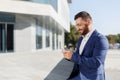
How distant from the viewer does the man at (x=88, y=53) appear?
2.60 metres

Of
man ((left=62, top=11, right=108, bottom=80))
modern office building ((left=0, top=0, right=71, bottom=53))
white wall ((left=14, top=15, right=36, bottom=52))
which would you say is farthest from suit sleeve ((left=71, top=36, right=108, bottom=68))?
white wall ((left=14, top=15, right=36, bottom=52))

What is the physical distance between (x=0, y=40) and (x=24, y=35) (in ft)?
8.40

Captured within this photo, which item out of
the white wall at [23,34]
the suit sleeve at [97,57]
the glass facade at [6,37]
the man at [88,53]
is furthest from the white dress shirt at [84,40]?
the white wall at [23,34]

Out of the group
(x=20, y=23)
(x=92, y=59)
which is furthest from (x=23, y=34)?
(x=92, y=59)

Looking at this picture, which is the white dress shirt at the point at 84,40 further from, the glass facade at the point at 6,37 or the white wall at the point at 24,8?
the glass facade at the point at 6,37

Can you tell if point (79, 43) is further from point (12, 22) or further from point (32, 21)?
point (32, 21)

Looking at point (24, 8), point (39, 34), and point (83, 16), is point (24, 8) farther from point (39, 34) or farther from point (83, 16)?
point (83, 16)

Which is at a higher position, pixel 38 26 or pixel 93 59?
pixel 38 26

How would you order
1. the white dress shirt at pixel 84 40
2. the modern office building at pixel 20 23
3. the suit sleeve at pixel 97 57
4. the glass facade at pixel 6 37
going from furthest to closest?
the glass facade at pixel 6 37 < the modern office building at pixel 20 23 < the white dress shirt at pixel 84 40 < the suit sleeve at pixel 97 57

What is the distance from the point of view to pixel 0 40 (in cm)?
2416

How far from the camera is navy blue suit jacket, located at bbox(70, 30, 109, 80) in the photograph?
8.52 feet

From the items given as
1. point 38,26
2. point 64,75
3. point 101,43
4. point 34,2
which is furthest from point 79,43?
point 38,26

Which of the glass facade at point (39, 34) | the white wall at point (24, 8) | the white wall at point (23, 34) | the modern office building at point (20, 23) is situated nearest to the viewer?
the white wall at point (24, 8)

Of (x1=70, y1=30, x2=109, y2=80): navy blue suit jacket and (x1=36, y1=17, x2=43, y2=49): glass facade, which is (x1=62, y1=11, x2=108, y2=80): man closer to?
(x1=70, y1=30, x2=109, y2=80): navy blue suit jacket
